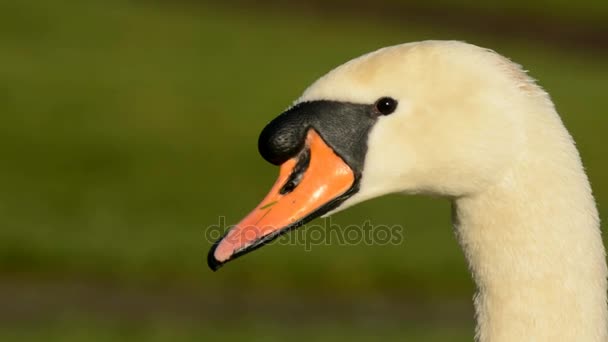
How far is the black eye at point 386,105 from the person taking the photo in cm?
323

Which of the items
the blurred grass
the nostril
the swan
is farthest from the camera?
the blurred grass

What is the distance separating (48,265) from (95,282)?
0.48 m

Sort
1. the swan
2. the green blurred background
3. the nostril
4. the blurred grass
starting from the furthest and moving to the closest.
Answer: the green blurred background
the blurred grass
the nostril
the swan

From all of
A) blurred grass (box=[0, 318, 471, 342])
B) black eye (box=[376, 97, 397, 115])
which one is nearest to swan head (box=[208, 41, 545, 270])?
black eye (box=[376, 97, 397, 115])

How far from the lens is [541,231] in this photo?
3207 millimetres

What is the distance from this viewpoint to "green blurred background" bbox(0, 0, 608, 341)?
32.3 feet

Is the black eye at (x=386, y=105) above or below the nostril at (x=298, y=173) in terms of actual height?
above

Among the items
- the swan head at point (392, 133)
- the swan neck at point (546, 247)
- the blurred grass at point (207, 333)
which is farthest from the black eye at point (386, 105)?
the blurred grass at point (207, 333)

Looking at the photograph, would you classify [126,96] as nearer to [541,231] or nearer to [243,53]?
[243,53]

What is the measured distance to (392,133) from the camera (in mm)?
3279

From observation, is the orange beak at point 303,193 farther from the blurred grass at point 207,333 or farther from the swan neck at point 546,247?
the blurred grass at point 207,333

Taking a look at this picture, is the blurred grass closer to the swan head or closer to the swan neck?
the swan head

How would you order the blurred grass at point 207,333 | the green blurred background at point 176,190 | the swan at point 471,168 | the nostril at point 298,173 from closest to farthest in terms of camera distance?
the swan at point 471,168 → the nostril at point 298,173 → the blurred grass at point 207,333 → the green blurred background at point 176,190

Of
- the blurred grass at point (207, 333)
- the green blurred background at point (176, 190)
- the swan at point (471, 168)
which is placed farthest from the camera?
the green blurred background at point (176, 190)
